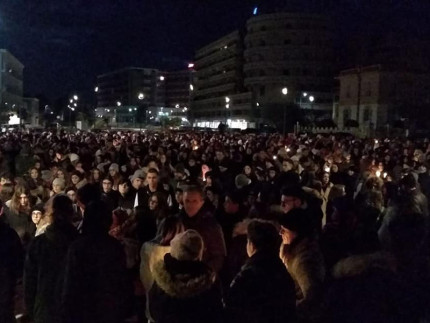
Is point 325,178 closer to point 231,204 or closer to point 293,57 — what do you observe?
point 231,204

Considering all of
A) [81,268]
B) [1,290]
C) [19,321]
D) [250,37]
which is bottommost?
[19,321]

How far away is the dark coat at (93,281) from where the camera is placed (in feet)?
14.4

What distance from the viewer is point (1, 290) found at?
16.1ft

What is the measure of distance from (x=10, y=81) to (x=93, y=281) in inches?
5105

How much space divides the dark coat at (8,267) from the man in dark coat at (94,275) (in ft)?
2.49

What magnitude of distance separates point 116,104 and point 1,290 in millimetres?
194480

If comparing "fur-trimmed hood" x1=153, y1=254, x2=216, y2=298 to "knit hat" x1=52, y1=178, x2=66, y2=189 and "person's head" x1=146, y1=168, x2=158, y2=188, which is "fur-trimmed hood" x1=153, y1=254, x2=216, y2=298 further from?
"knit hat" x1=52, y1=178, x2=66, y2=189

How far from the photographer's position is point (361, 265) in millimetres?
3781

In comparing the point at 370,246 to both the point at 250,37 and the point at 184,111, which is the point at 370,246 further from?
the point at 184,111

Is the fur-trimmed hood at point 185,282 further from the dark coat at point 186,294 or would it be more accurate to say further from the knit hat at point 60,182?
the knit hat at point 60,182

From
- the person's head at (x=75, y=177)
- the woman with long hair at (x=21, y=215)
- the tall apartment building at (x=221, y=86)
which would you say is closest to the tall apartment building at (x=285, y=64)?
the tall apartment building at (x=221, y=86)

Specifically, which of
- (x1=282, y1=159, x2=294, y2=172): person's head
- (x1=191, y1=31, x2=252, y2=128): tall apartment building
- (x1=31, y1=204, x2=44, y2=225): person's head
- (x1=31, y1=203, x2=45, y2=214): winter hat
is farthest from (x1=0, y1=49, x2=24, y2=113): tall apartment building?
(x1=31, y1=204, x2=44, y2=225): person's head

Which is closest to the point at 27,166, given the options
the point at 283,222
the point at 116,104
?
the point at 283,222

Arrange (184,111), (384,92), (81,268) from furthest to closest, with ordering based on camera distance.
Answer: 1. (184,111)
2. (384,92)
3. (81,268)
